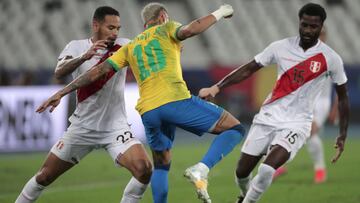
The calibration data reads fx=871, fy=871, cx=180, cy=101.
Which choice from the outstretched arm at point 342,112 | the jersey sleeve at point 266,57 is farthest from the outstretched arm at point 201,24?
the outstretched arm at point 342,112

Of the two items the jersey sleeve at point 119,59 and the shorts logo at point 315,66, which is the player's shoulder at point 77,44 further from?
the shorts logo at point 315,66

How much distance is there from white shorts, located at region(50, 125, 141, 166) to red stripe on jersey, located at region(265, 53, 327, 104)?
1.75m

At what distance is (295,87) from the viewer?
912cm

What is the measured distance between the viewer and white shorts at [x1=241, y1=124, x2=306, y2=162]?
8.93 metres

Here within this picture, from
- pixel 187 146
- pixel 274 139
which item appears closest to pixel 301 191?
pixel 274 139

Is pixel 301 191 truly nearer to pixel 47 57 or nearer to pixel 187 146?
pixel 187 146

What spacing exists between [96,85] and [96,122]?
37cm

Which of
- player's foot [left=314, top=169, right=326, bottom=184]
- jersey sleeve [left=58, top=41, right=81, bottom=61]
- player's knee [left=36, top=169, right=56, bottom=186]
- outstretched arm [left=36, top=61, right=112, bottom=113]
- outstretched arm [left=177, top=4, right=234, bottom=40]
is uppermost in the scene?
jersey sleeve [left=58, top=41, right=81, bottom=61]

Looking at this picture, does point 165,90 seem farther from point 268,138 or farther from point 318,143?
point 318,143

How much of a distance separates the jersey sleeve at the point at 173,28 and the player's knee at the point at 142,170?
4.03 feet

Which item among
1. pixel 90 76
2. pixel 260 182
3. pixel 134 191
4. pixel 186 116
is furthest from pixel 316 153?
pixel 90 76

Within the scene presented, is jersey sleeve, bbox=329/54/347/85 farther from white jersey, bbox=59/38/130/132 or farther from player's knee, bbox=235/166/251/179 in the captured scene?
white jersey, bbox=59/38/130/132

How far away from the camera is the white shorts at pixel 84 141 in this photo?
8555 mm

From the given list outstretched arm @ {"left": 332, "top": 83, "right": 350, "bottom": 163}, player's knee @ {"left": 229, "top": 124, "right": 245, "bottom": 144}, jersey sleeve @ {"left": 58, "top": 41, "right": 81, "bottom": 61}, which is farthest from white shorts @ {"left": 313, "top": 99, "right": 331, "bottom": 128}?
jersey sleeve @ {"left": 58, "top": 41, "right": 81, "bottom": 61}
